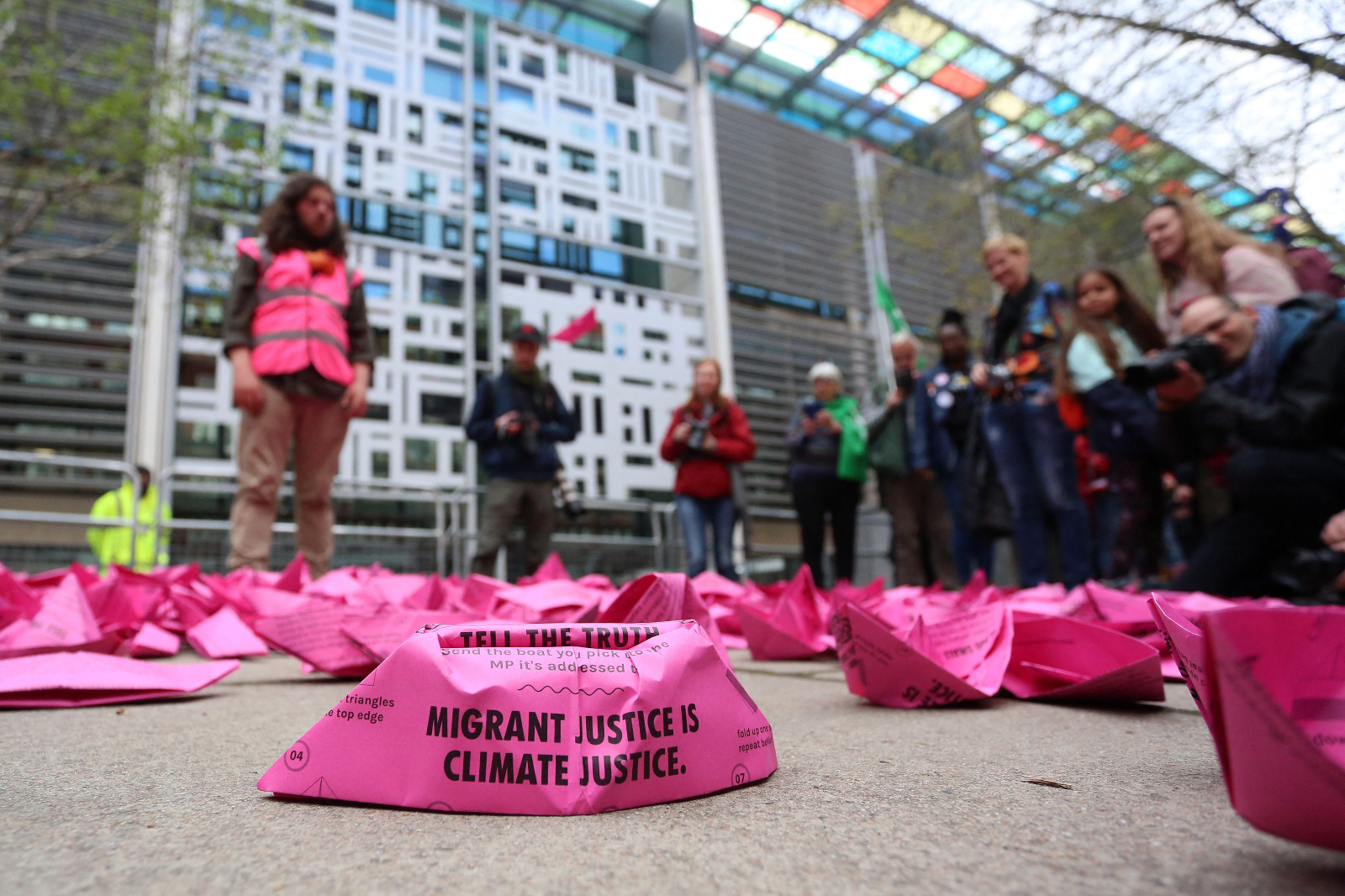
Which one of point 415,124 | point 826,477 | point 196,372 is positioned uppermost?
point 415,124

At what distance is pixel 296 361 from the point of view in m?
3.06

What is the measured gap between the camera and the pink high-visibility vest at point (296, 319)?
3076 millimetres

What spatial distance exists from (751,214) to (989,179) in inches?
122

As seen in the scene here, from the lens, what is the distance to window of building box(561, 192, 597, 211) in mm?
9000

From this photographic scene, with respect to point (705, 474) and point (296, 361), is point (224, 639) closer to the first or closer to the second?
point (296, 361)

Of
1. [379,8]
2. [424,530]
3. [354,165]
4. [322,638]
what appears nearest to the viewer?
[322,638]

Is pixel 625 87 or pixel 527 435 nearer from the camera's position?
pixel 527 435

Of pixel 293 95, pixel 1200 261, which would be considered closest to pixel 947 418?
pixel 1200 261

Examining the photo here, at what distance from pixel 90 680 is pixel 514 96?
866 cm

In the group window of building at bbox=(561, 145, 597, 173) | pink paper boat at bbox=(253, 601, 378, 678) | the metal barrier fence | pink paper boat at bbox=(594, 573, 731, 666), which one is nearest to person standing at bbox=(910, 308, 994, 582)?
the metal barrier fence

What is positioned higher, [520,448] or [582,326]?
[582,326]

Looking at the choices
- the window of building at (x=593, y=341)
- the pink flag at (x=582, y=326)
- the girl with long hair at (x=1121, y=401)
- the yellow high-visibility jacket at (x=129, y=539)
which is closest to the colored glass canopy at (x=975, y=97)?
the girl with long hair at (x=1121, y=401)

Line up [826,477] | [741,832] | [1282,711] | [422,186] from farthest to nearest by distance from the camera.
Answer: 1. [422,186]
2. [826,477]
3. [741,832]
4. [1282,711]

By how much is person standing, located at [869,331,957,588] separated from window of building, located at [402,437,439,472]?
14.3 feet
